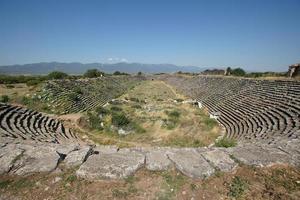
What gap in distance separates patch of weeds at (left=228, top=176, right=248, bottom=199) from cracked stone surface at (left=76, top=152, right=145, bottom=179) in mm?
2000

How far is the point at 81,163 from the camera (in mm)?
5055

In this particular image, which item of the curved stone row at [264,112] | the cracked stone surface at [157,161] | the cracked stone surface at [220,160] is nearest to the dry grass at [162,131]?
the curved stone row at [264,112]

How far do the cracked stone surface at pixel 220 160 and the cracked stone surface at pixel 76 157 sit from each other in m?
3.01

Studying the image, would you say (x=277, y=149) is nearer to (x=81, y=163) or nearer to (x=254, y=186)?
(x=254, y=186)

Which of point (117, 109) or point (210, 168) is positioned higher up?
point (210, 168)

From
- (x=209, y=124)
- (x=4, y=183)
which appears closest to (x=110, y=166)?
(x=4, y=183)

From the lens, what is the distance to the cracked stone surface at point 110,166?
458cm

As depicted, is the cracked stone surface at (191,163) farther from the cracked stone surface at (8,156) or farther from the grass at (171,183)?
the cracked stone surface at (8,156)

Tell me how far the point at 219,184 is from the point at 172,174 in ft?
3.26

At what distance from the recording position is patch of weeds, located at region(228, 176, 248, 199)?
4.12 metres

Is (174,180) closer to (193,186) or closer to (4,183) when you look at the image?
(193,186)

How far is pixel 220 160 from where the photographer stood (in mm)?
5195

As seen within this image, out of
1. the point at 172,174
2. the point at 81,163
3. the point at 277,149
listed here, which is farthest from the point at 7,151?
the point at 277,149

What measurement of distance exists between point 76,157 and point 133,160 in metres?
1.43
